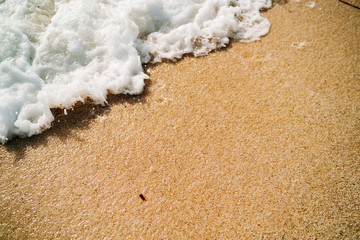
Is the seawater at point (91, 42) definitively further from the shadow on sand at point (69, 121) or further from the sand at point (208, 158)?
the sand at point (208, 158)

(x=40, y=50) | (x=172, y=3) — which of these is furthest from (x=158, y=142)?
(x=172, y=3)

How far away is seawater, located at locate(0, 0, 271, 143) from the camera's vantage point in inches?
80.4

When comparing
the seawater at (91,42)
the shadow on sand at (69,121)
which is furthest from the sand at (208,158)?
the seawater at (91,42)

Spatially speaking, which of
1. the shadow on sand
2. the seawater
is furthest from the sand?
the seawater

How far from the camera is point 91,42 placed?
96.0 inches

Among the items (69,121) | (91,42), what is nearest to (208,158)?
(69,121)

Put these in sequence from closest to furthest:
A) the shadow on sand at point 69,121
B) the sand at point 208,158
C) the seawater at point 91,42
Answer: the sand at point 208,158 < the shadow on sand at point 69,121 < the seawater at point 91,42

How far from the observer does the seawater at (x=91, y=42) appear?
6.70ft

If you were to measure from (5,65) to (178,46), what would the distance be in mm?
→ 1655

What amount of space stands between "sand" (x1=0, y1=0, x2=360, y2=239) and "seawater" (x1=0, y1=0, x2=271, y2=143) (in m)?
0.17

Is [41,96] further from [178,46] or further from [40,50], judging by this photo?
[178,46]

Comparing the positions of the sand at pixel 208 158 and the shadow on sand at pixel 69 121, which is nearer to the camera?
the sand at pixel 208 158

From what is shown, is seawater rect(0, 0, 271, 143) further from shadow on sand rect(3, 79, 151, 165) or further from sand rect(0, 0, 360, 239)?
sand rect(0, 0, 360, 239)

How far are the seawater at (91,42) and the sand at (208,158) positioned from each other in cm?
17
